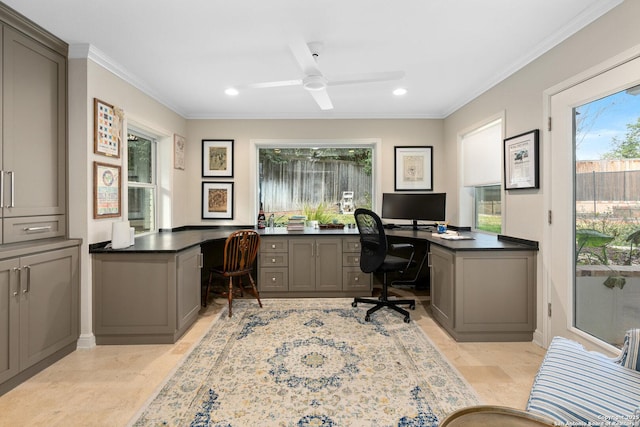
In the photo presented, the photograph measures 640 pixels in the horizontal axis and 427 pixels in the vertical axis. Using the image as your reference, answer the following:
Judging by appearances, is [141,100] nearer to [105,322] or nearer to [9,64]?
[9,64]

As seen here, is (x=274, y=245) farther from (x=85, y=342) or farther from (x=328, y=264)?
(x=85, y=342)

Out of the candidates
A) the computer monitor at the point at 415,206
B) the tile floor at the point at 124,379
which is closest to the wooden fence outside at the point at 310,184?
the computer monitor at the point at 415,206

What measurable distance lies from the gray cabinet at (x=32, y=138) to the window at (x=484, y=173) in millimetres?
3913

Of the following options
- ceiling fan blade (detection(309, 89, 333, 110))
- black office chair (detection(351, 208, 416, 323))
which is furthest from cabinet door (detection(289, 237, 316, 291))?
ceiling fan blade (detection(309, 89, 333, 110))

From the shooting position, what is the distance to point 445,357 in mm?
2453

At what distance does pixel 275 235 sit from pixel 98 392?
219 centimetres

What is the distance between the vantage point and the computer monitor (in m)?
3.88

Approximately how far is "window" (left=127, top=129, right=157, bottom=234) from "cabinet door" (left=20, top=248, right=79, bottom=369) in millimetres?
1047

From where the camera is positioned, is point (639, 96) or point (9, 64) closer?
point (639, 96)

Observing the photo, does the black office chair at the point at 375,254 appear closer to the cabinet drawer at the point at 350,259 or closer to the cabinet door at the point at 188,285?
the cabinet drawer at the point at 350,259

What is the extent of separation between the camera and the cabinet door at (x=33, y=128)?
84.5 inches

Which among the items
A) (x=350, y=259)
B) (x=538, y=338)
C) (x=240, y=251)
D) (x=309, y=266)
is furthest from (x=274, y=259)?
(x=538, y=338)

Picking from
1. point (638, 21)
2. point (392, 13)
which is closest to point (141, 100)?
point (392, 13)

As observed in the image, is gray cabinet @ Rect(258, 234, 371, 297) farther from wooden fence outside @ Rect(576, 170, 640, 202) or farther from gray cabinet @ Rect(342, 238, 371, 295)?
wooden fence outside @ Rect(576, 170, 640, 202)
